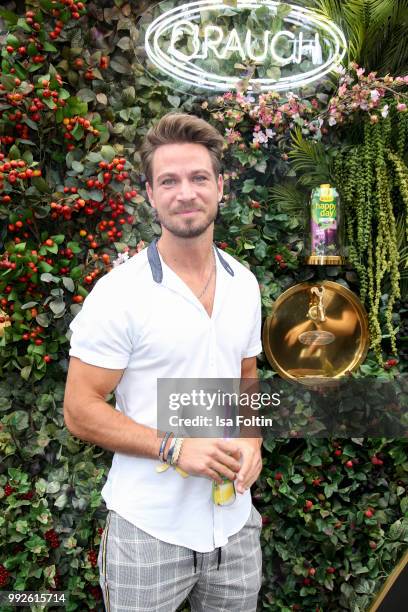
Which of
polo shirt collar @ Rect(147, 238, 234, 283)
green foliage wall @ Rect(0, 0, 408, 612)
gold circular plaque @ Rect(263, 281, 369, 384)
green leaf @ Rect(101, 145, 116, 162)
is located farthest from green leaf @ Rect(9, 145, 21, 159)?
gold circular plaque @ Rect(263, 281, 369, 384)

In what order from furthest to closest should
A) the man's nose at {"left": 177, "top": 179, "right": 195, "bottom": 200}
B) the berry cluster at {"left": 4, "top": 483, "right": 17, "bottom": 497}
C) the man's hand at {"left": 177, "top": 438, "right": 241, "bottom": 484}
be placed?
the berry cluster at {"left": 4, "top": 483, "right": 17, "bottom": 497}, the man's nose at {"left": 177, "top": 179, "right": 195, "bottom": 200}, the man's hand at {"left": 177, "top": 438, "right": 241, "bottom": 484}

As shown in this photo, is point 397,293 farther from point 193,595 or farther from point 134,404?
point 193,595

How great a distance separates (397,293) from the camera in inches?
73.7

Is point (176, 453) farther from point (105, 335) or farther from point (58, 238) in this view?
point (58, 238)

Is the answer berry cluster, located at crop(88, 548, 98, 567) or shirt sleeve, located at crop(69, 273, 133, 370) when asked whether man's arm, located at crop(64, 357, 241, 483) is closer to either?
shirt sleeve, located at crop(69, 273, 133, 370)

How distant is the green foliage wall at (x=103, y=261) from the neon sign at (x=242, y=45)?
74 mm

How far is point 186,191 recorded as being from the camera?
4.81ft

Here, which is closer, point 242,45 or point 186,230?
point 186,230

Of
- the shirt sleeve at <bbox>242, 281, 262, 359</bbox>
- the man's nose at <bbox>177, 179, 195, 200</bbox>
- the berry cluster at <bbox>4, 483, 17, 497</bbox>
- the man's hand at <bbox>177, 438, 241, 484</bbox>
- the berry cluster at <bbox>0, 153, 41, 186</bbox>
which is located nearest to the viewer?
the man's hand at <bbox>177, 438, 241, 484</bbox>

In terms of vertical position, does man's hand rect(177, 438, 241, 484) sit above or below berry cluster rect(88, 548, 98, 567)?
above

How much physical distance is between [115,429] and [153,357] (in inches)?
8.0

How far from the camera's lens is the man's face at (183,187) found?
1.47 metres

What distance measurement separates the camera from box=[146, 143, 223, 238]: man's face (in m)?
1.47

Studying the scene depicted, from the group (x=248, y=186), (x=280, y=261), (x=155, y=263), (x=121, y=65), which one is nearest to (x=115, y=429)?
(x=155, y=263)
